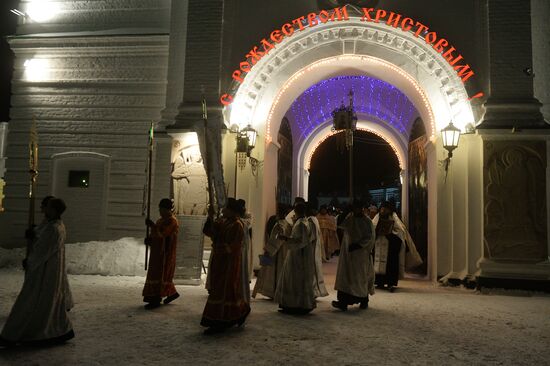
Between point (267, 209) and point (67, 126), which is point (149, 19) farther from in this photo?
point (267, 209)

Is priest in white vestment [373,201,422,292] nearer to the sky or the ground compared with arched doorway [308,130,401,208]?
nearer to the ground

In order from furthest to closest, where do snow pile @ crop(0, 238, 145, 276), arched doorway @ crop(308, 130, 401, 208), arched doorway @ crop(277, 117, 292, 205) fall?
arched doorway @ crop(308, 130, 401, 208) < arched doorway @ crop(277, 117, 292, 205) < snow pile @ crop(0, 238, 145, 276)

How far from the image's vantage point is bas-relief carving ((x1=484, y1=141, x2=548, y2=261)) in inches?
347

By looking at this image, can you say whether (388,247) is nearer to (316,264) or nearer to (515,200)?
(515,200)

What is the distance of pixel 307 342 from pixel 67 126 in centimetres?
871

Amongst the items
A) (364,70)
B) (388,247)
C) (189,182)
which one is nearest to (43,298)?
(189,182)

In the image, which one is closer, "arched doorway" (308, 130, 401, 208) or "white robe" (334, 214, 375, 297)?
"white robe" (334, 214, 375, 297)

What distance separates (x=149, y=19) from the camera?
11500 mm

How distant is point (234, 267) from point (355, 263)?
2.41 metres

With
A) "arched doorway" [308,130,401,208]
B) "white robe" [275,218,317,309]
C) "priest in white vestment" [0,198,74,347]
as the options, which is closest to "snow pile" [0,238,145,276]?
"white robe" [275,218,317,309]

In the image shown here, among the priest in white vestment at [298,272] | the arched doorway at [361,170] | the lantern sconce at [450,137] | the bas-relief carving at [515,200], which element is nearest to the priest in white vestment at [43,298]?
the priest in white vestment at [298,272]

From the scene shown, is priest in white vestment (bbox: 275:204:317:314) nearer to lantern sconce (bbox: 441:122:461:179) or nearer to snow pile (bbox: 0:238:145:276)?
lantern sconce (bbox: 441:122:461:179)

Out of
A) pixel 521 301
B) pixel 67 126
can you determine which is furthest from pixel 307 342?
pixel 67 126

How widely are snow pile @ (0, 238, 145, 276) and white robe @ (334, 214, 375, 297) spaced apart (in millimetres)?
4690
